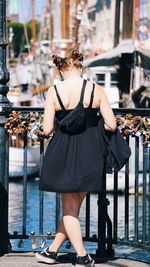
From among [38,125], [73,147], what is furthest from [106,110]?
[38,125]

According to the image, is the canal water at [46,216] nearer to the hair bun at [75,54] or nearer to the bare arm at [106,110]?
the bare arm at [106,110]

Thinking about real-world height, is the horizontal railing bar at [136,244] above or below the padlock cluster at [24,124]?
below

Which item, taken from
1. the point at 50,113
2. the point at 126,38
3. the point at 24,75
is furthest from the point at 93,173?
the point at 24,75

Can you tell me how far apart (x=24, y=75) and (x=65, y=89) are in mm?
58128

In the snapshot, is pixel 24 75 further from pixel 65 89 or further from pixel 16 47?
pixel 65 89

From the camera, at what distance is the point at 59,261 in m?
6.81

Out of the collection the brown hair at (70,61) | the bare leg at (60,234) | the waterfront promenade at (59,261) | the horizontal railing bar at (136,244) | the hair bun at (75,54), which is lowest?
the waterfront promenade at (59,261)

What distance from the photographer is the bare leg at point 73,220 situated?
6.34 m

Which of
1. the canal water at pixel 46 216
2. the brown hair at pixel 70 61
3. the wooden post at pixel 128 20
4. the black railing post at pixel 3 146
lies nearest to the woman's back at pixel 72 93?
the brown hair at pixel 70 61

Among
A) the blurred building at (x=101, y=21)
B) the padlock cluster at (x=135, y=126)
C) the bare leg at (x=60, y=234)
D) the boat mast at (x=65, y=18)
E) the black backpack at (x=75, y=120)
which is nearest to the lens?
the black backpack at (x=75, y=120)

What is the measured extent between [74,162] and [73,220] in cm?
49

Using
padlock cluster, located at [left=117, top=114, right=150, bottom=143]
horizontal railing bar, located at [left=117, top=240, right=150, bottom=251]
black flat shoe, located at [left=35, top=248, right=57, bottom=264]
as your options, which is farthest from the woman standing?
horizontal railing bar, located at [left=117, top=240, right=150, bottom=251]

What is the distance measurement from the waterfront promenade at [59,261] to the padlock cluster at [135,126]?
1.11m

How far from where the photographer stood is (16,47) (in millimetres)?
107062
